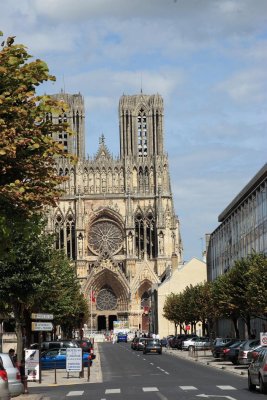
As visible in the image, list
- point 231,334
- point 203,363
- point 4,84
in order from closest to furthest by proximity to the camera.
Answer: point 4,84
point 203,363
point 231,334

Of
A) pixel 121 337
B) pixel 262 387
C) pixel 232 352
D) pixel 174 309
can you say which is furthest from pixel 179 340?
pixel 262 387

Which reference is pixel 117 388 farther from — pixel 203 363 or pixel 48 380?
pixel 203 363

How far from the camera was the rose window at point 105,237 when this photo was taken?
5355 inches

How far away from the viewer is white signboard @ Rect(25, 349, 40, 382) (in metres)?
35.0

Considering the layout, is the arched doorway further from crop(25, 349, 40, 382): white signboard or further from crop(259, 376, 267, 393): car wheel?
crop(259, 376, 267, 393): car wheel

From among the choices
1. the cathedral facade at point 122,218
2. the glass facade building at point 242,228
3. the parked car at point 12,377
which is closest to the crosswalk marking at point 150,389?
the parked car at point 12,377

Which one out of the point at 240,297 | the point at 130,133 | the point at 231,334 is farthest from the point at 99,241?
the point at 240,297

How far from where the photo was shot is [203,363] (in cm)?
5572

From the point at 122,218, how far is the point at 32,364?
330 feet

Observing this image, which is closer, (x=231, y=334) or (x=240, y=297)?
(x=240, y=297)

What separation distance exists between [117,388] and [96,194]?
107m

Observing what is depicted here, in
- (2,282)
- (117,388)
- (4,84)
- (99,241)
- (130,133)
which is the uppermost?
(130,133)

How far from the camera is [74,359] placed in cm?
3872

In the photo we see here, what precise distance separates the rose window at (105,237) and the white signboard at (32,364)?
99250 millimetres
